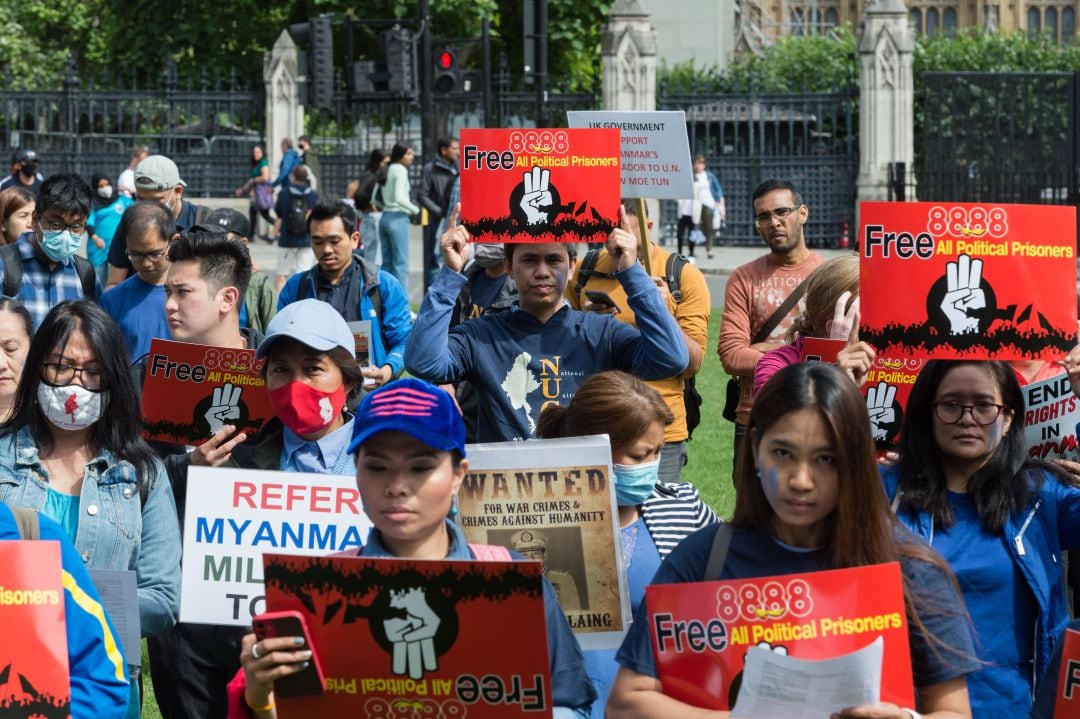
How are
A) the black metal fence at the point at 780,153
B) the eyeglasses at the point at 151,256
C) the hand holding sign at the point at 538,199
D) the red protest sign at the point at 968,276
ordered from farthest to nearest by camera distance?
the black metal fence at the point at 780,153 → the eyeglasses at the point at 151,256 → the hand holding sign at the point at 538,199 → the red protest sign at the point at 968,276

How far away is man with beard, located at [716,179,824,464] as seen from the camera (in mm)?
7785

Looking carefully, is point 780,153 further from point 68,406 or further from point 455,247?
point 68,406

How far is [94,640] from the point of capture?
3486 millimetres

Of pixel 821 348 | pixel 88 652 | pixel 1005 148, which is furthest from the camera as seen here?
pixel 1005 148

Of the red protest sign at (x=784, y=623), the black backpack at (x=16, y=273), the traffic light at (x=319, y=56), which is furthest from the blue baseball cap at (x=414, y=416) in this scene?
the traffic light at (x=319, y=56)

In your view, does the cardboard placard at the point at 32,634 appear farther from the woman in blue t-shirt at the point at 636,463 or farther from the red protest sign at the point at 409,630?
the woman in blue t-shirt at the point at 636,463

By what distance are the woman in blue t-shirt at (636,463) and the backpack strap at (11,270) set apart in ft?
14.2

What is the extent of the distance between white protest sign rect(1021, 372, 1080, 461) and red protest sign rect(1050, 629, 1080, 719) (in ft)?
5.57

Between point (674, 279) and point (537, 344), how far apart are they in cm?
177

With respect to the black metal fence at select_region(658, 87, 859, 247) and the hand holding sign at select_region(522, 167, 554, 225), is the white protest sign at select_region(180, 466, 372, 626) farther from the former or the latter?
the black metal fence at select_region(658, 87, 859, 247)

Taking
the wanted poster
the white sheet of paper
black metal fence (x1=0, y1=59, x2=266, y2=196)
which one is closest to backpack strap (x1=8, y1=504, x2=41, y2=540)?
the wanted poster

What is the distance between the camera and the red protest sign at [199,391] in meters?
5.91

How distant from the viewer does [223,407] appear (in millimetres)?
5914

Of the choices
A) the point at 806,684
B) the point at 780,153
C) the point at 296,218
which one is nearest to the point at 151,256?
the point at 806,684
